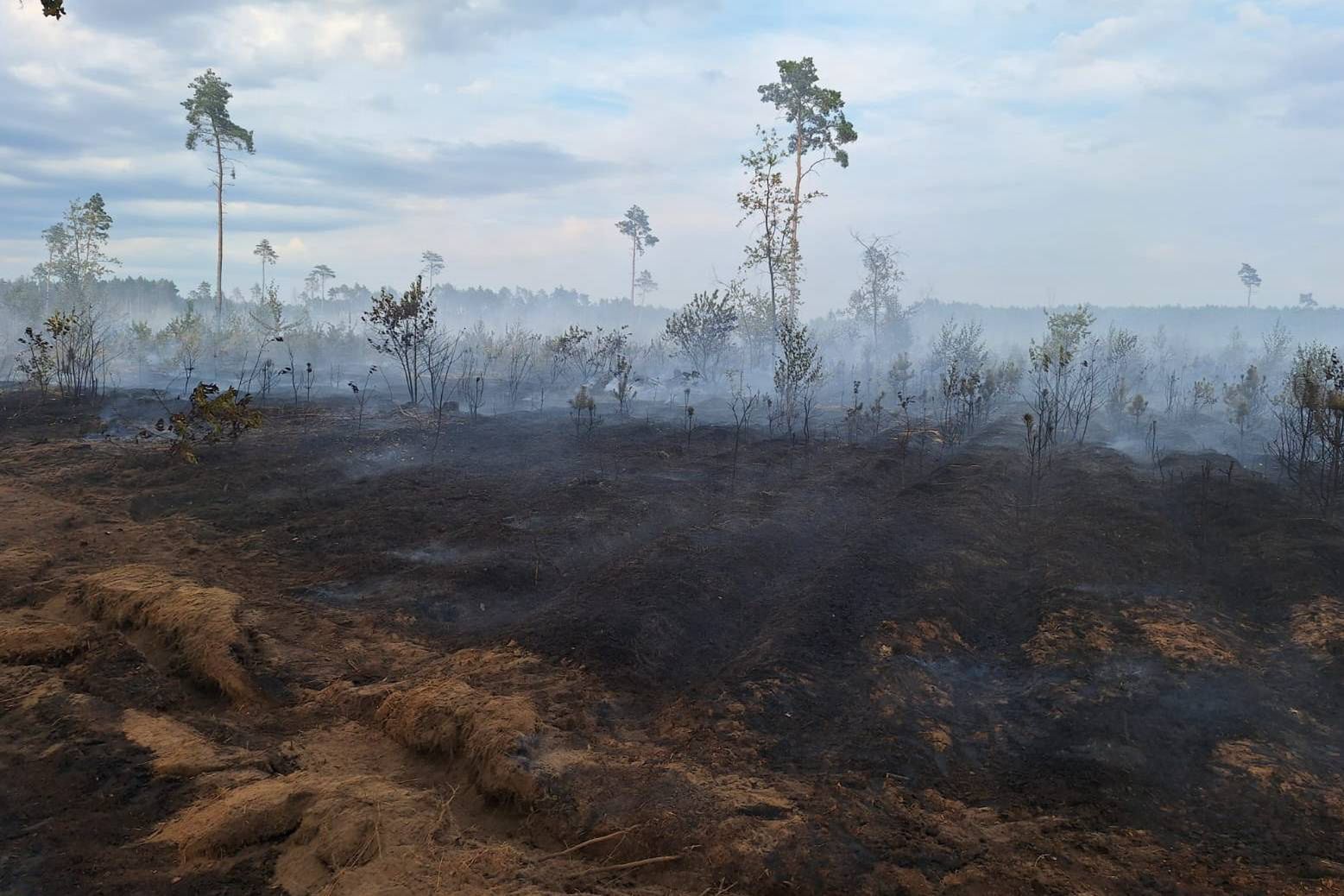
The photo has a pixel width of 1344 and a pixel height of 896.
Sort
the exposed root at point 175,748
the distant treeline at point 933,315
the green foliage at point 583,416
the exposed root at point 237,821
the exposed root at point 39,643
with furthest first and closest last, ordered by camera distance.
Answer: the distant treeline at point 933,315, the green foliage at point 583,416, the exposed root at point 39,643, the exposed root at point 175,748, the exposed root at point 237,821

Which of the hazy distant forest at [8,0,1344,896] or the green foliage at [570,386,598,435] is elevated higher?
the green foliage at [570,386,598,435]

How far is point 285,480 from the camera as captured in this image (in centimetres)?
1140

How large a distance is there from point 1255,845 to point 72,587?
9.33 m

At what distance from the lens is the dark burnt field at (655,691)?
3.67 metres

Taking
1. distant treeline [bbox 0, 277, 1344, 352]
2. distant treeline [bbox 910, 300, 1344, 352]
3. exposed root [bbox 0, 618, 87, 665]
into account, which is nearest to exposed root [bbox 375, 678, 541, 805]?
exposed root [bbox 0, 618, 87, 665]

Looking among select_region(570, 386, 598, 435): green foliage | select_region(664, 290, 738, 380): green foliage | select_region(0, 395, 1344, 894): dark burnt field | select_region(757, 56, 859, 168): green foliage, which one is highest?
select_region(757, 56, 859, 168): green foliage

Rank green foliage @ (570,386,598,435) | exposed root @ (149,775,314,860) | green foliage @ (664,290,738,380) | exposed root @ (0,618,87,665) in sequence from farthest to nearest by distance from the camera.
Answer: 1. green foliage @ (664,290,738,380)
2. green foliage @ (570,386,598,435)
3. exposed root @ (0,618,87,665)
4. exposed root @ (149,775,314,860)

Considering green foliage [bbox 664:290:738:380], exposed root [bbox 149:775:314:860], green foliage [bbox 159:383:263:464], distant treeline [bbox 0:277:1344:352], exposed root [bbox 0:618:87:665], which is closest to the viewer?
exposed root [bbox 149:775:314:860]

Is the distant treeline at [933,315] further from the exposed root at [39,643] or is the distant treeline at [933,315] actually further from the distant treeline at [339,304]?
the exposed root at [39,643]

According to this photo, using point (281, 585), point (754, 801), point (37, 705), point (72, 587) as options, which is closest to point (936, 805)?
point (754, 801)

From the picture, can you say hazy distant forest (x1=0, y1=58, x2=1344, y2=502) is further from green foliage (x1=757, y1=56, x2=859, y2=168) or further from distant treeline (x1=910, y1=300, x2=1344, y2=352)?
distant treeline (x1=910, y1=300, x2=1344, y2=352)

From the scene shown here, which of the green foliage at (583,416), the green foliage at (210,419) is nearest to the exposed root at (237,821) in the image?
→ the green foliage at (210,419)

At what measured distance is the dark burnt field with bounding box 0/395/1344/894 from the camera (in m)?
3.67

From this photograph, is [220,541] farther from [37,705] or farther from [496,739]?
[496,739]
